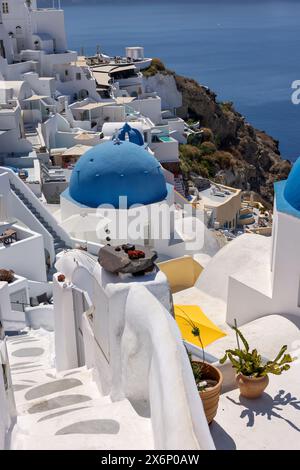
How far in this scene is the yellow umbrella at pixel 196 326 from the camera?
1288 cm

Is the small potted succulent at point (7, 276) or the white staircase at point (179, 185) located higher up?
the small potted succulent at point (7, 276)

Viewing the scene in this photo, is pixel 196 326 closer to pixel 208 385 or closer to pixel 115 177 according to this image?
pixel 208 385

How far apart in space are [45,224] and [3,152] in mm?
9132

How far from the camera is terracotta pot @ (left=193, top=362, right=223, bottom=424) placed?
827 centimetres

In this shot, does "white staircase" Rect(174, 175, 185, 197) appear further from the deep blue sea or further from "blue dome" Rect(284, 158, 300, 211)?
the deep blue sea

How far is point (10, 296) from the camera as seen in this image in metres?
16.6

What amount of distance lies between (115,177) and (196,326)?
28.6ft

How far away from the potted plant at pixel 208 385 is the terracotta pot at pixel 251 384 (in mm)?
646

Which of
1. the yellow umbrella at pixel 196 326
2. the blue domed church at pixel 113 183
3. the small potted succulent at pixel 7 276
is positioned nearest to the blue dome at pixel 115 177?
the blue domed church at pixel 113 183

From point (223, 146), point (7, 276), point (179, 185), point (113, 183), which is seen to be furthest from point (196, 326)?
point (223, 146)

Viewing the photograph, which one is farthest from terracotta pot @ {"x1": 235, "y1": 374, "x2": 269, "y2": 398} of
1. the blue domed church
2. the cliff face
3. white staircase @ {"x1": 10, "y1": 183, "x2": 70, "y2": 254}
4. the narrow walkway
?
the cliff face

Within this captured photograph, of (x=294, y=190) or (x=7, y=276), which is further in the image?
(x=7, y=276)

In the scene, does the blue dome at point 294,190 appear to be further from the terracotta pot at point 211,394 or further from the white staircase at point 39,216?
the white staircase at point 39,216

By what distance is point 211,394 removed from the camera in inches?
327
